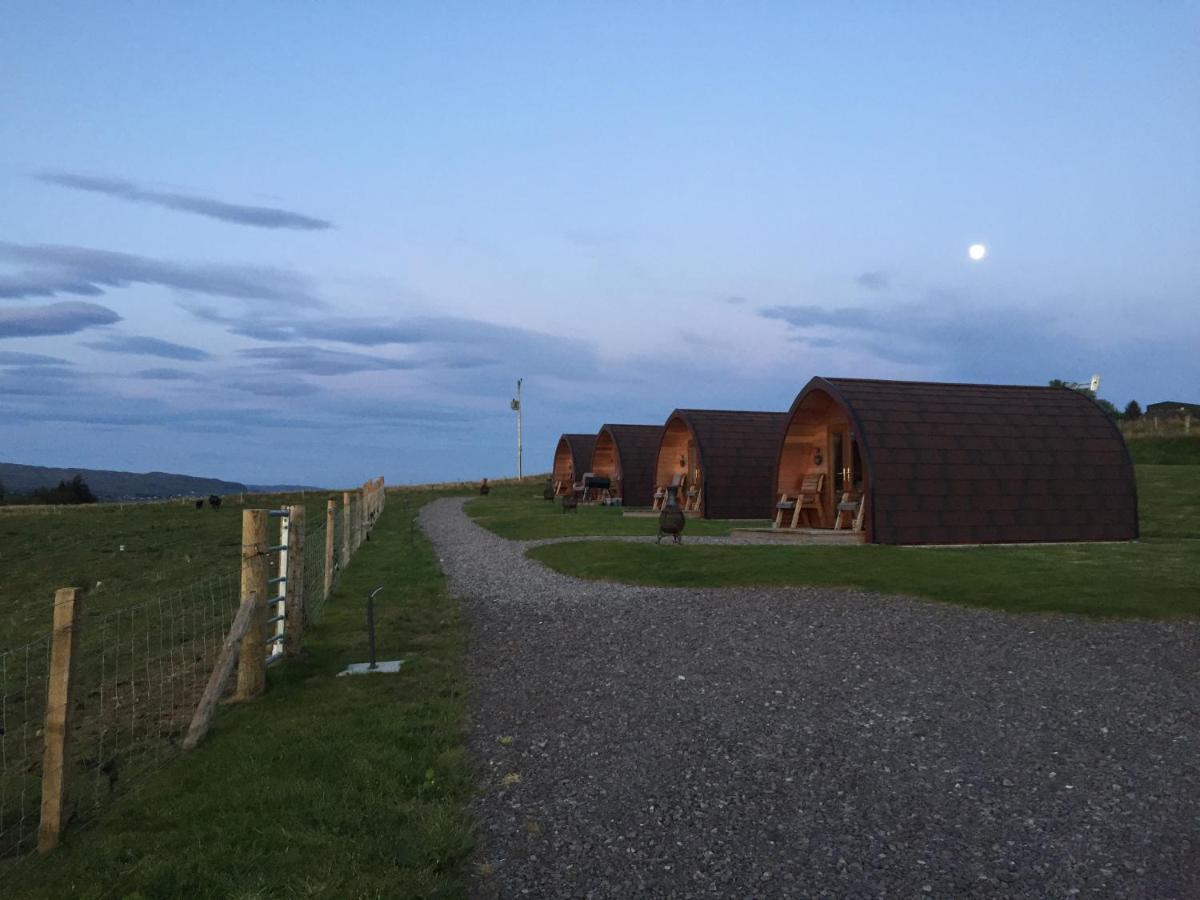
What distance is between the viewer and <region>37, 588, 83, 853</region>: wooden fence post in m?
6.16

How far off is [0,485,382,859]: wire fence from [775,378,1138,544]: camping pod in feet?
47.6

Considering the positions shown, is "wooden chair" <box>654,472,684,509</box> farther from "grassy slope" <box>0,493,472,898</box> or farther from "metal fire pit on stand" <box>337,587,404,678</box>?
"grassy slope" <box>0,493,472,898</box>

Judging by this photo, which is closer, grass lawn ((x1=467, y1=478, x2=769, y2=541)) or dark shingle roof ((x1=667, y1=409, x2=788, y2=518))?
grass lawn ((x1=467, y1=478, x2=769, y2=541))

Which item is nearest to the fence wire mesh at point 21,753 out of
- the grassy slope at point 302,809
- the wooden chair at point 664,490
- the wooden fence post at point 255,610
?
the grassy slope at point 302,809

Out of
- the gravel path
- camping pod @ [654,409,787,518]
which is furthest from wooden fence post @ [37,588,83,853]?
camping pod @ [654,409,787,518]

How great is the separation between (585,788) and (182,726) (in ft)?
15.9

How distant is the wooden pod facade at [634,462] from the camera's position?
1802 inches

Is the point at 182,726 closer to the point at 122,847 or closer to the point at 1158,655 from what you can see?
the point at 122,847

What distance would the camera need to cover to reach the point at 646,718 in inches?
332

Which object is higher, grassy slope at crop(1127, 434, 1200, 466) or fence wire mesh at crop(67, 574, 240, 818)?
grassy slope at crop(1127, 434, 1200, 466)

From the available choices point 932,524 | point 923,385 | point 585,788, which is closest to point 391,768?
point 585,788

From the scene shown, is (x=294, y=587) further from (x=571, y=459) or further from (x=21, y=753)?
(x=571, y=459)

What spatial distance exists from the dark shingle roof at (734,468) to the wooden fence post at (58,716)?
30.3m

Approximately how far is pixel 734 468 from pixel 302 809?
30869mm
